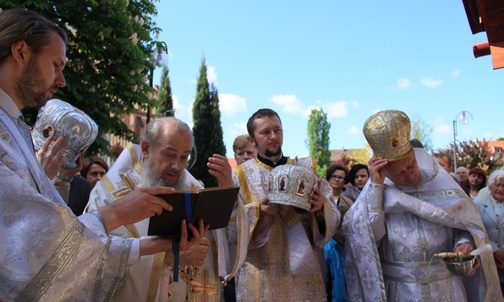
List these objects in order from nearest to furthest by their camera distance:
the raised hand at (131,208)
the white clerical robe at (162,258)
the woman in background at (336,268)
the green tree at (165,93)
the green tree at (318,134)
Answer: the raised hand at (131,208) < the white clerical robe at (162,258) < the woman in background at (336,268) < the green tree at (165,93) < the green tree at (318,134)

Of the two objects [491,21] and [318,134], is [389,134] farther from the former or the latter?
[318,134]

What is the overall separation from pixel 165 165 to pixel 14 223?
1530 mm

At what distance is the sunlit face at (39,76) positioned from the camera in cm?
204

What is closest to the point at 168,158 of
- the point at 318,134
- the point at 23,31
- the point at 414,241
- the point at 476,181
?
the point at 23,31

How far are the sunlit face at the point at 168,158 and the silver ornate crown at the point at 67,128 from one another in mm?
792

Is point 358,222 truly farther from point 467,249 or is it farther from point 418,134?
point 418,134

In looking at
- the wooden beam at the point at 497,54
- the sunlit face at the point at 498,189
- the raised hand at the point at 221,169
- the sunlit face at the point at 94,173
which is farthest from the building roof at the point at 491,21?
the sunlit face at the point at 94,173

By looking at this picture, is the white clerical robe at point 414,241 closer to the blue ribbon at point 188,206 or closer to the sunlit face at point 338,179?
the blue ribbon at point 188,206

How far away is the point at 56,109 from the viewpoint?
382 centimetres

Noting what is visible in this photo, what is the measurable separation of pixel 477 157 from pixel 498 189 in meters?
17.9

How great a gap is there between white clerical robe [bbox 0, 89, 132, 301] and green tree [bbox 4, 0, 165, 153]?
27.9ft

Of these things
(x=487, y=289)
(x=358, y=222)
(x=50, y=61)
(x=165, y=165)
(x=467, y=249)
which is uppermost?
(x=50, y=61)

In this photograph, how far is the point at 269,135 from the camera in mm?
4062

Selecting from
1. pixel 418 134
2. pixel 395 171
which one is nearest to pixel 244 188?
pixel 395 171
